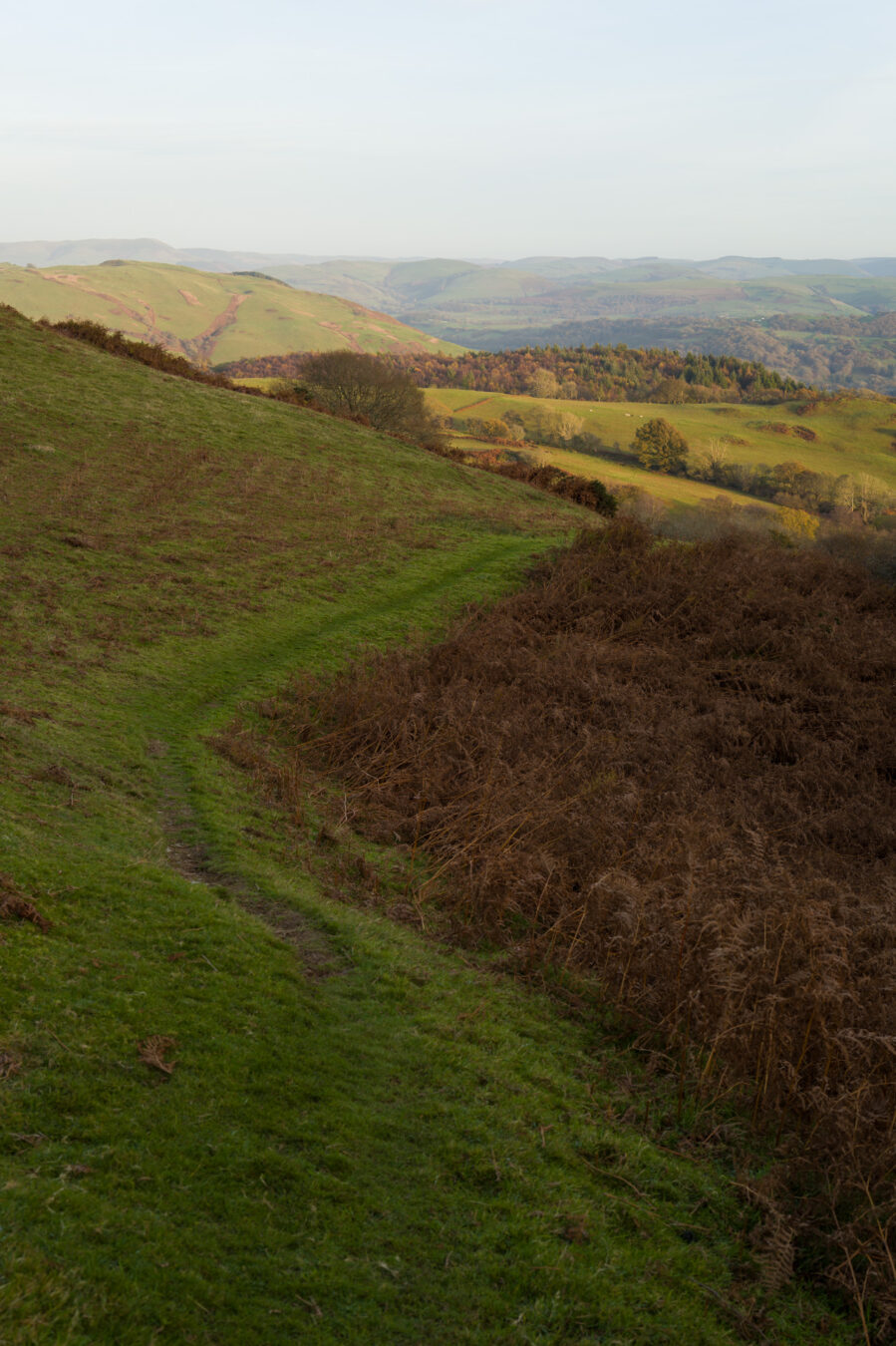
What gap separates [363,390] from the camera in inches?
1720

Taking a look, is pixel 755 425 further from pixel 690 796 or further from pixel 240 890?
pixel 240 890

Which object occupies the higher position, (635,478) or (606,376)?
(606,376)

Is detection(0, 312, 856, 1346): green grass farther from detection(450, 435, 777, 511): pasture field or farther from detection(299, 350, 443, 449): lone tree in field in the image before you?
detection(450, 435, 777, 511): pasture field

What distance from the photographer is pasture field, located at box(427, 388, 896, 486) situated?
4294 inches

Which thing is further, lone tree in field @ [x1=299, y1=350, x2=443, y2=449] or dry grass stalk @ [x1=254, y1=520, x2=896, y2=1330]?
lone tree in field @ [x1=299, y1=350, x2=443, y2=449]

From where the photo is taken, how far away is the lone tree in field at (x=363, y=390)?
142 ft

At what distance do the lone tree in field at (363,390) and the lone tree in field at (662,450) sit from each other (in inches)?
2462

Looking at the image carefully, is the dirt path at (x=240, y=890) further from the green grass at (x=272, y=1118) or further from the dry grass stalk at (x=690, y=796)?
the dry grass stalk at (x=690, y=796)

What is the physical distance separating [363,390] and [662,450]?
220 feet

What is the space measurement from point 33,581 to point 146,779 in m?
7.94

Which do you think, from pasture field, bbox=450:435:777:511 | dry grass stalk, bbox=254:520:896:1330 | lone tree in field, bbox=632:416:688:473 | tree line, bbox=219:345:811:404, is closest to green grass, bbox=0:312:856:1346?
dry grass stalk, bbox=254:520:896:1330

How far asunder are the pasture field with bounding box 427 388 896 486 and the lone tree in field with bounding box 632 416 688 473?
131 inches

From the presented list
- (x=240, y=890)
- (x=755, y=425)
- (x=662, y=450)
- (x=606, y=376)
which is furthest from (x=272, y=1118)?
(x=606, y=376)

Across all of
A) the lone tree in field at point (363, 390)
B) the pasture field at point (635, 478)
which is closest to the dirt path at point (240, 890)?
the lone tree in field at point (363, 390)
